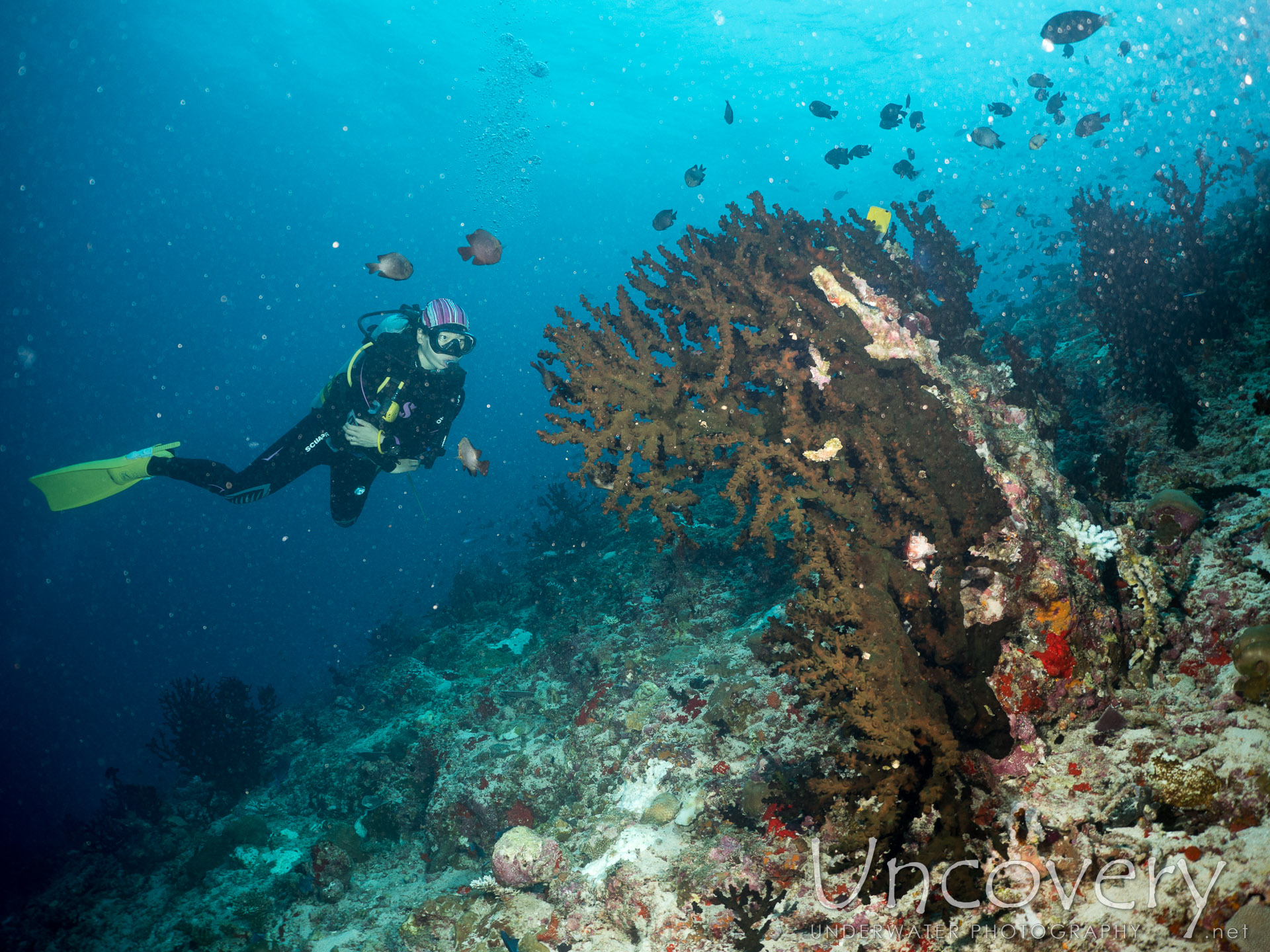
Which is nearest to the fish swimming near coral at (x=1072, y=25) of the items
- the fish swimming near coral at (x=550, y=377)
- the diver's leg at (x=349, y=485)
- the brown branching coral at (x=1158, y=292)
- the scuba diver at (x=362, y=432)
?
the brown branching coral at (x=1158, y=292)

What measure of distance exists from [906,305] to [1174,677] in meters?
3.60

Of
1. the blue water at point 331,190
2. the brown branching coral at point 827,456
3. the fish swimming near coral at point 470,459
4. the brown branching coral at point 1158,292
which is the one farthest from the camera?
the blue water at point 331,190

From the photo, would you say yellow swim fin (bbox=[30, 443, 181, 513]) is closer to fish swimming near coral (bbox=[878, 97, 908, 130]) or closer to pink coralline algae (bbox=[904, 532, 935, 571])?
pink coralline algae (bbox=[904, 532, 935, 571])

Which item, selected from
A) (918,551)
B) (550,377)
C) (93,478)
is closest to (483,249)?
(550,377)

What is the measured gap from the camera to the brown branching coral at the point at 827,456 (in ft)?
8.63

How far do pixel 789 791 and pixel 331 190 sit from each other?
76278 mm

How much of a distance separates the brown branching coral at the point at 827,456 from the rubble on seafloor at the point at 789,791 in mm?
177

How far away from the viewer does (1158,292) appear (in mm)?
6328

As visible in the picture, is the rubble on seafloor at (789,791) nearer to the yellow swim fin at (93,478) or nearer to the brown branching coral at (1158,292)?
the brown branching coral at (1158,292)

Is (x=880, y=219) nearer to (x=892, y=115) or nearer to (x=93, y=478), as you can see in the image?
(x=892, y=115)

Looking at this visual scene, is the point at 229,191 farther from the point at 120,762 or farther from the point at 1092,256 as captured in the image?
the point at 1092,256

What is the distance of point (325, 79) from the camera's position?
35.0m

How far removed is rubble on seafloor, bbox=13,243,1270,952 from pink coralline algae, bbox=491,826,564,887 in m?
0.02

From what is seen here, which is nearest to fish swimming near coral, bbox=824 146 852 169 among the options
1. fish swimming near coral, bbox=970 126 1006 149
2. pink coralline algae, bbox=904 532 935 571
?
fish swimming near coral, bbox=970 126 1006 149
